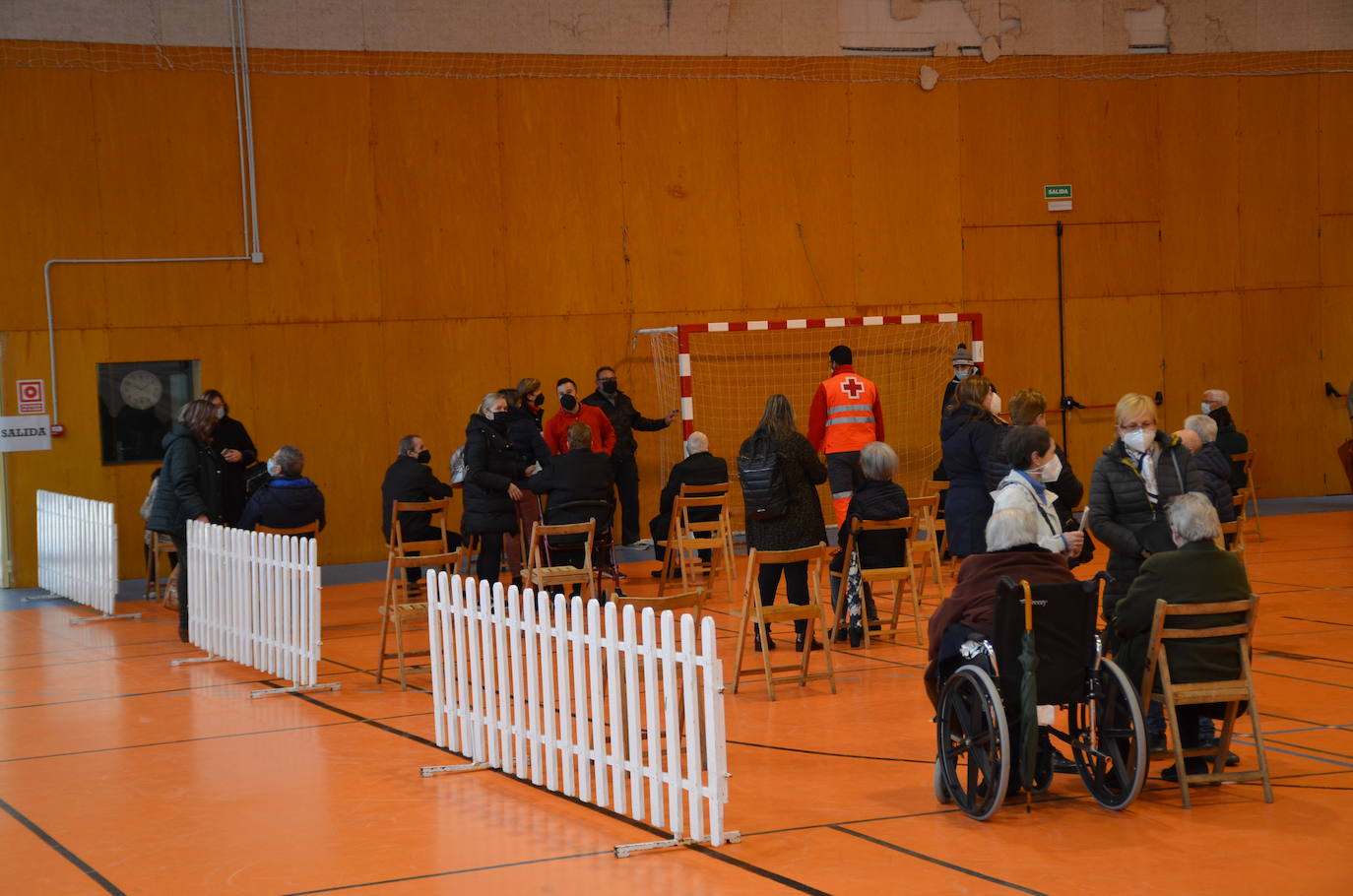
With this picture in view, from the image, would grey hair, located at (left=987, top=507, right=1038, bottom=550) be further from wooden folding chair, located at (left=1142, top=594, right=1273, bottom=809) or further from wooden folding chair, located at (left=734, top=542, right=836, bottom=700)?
wooden folding chair, located at (left=734, top=542, right=836, bottom=700)

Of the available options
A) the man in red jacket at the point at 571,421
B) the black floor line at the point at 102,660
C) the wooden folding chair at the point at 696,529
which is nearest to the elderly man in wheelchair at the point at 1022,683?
the wooden folding chair at the point at 696,529

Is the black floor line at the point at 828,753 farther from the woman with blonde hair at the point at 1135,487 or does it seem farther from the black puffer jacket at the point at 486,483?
the black puffer jacket at the point at 486,483

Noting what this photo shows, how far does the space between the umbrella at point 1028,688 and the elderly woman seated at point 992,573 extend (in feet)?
0.82

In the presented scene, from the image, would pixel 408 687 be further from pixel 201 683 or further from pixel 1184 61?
pixel 1184 61

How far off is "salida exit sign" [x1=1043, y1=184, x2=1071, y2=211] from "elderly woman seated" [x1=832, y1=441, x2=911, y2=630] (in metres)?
8.55

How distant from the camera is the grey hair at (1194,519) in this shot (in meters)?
5.79

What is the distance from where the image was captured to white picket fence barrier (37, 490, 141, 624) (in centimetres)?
1190

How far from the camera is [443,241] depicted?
15.2 metres

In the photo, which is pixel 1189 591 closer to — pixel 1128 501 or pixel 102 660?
pixel 1128 501

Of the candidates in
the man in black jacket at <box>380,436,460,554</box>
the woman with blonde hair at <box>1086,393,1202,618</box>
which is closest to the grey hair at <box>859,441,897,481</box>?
the woman with blonde hair at <box>1086,393,1202,618</box>

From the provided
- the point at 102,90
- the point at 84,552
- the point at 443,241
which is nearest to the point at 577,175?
the point at 443,241

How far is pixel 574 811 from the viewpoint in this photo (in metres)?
6.00

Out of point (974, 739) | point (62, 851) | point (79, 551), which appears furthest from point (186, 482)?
point (974, 739)

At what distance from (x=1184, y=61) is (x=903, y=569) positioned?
10.5 m
